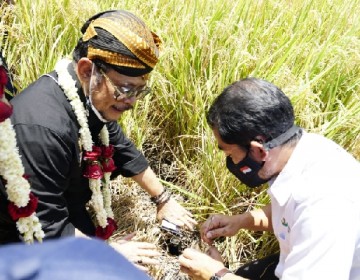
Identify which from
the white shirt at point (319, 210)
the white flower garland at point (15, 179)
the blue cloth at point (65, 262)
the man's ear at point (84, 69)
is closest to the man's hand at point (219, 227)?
the white shirt at point (319, 210)

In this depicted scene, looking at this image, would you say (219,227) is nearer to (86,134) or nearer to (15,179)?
(86,134)

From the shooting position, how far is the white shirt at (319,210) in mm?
1467

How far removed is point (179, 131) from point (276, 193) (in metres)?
1.21

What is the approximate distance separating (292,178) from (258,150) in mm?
165

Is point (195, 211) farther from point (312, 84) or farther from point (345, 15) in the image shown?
point (345, 15)

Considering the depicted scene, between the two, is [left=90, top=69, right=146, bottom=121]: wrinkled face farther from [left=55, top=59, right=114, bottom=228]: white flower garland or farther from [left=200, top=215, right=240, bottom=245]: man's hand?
[left=200, top=215, right=240, bottom=245]: man's hand

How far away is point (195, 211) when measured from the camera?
2.60 metres

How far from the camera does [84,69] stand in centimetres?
192

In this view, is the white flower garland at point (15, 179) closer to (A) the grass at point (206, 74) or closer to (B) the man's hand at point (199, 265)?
(B) the man's hand at point (199, 265)

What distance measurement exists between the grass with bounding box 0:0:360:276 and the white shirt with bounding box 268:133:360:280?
0.76 meters

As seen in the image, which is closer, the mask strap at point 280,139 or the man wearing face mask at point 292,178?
the man wearing face mask at point 292,178

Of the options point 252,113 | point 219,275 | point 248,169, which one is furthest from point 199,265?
point 252,113

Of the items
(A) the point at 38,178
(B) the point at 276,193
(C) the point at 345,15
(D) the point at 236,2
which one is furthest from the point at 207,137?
(C) the point at 345,15

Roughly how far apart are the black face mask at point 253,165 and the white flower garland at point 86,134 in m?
0.63
